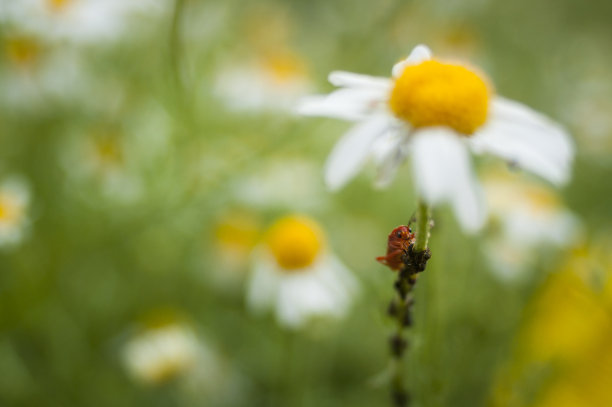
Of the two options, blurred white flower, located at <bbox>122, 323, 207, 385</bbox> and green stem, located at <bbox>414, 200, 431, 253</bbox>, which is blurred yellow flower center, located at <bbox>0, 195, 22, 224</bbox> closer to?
blurred white flower, located at <bbox>122, 323, 207, 385</bbox>

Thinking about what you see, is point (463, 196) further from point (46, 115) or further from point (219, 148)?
point (46, 115)

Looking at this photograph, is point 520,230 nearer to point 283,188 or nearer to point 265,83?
point 283,188

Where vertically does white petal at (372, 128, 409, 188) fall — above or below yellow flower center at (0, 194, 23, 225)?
below

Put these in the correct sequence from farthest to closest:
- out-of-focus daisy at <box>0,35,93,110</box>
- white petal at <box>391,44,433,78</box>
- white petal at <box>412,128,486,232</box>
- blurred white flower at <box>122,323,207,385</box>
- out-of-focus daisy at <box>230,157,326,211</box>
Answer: out-of-focus daisy at <box>230,157,326,211</box> → out-of-focus daisy at <box>0,35,93,110</box> → blurred white flower at <box>122,323,207,385</box> → white petal at <box>391,44,433,78</box> → white petal at <box>412,128,486,232</box>

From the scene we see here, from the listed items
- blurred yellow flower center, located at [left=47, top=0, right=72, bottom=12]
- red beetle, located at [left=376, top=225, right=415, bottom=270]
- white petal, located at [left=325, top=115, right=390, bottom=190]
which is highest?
blurred yellow flower center, located at [left=47, top=0, right=72, bottom=12]

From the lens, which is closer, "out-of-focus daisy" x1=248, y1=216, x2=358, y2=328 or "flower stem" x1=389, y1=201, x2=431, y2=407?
"flower stem" x1=389, y1=201, x2=431, y2=407

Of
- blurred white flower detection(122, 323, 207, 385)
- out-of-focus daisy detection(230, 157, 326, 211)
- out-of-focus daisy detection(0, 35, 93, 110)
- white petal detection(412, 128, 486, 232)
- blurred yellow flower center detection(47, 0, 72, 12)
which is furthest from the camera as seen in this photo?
out-of-focus daisy detection(230, 157, 326, 211)

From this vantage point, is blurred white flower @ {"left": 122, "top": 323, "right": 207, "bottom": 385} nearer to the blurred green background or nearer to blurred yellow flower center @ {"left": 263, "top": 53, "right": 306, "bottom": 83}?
the blurred green background

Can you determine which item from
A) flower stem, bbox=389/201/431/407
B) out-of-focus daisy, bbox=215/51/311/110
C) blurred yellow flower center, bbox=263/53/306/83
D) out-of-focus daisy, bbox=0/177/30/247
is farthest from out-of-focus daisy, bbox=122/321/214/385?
blurred yellow flower center, bbox=263/53/306/83
